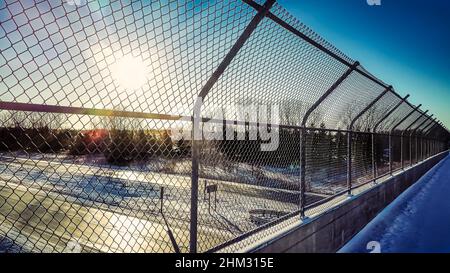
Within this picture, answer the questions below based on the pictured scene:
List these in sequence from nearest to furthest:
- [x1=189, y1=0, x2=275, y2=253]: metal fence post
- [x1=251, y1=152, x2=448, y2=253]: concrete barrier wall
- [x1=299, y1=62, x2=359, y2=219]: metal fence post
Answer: [x1=189, y1=0, x2=275, y2=253]: metal fence post < [x1=251, y1=152, x2=448, y2=253]: concrete barrier wall < [x1=299, y1=62, x2=359, y2=219]: metal fence post

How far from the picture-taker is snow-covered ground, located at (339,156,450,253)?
181 inches

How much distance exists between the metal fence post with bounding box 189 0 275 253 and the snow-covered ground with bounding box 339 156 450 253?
297 centimetres

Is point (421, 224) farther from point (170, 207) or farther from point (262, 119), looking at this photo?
point (170, 207)

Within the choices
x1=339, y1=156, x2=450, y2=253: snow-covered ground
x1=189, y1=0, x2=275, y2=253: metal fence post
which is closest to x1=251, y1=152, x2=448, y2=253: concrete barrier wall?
x1=339, y1=156, x2=450, y2=253: snow-covered ground

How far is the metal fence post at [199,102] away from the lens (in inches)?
91.9

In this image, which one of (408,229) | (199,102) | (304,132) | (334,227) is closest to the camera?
(199,102)

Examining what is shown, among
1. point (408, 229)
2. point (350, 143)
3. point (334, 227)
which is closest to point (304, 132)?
point (334, 227)

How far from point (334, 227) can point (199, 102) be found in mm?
2970

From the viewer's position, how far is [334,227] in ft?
13.9

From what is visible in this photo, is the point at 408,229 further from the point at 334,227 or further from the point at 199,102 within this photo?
the point at 199,102

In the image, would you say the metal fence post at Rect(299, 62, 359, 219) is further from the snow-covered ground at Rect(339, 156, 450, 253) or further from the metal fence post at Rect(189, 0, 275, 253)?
the metal fence post at Rect(189, 0, 275, 253)
